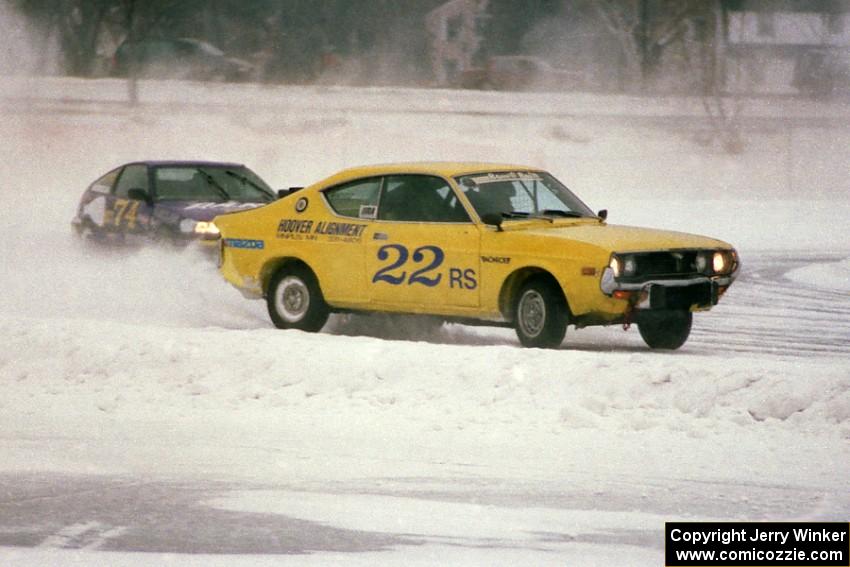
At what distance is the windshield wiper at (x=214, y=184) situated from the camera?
58.5 ft

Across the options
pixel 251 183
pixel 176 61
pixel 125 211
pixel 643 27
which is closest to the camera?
pixel 125 211

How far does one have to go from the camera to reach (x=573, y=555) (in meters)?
6.72

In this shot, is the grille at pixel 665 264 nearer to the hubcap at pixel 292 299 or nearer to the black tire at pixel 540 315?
the black tire at pixel 540 315

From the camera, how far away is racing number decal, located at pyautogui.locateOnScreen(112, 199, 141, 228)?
17.5m

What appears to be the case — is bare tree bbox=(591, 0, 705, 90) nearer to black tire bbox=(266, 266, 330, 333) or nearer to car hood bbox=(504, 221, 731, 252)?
black tire bbox=(266, 266, 330, 333)

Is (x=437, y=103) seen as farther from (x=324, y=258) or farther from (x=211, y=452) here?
(x=211, y=452)

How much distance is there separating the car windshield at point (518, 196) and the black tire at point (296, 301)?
4.94 ft

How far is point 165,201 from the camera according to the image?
17484mm

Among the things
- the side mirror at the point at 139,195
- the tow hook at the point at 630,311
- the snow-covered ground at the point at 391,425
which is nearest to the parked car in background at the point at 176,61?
the snow-covered ground at the point at 391,425

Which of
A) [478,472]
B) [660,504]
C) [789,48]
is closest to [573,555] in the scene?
[660,504]

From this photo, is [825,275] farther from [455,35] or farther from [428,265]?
[455,35]

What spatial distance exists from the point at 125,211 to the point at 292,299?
501cm

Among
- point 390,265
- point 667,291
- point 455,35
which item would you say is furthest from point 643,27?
point 667,291

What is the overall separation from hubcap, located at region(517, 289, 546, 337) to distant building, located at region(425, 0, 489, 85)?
39.6 m
